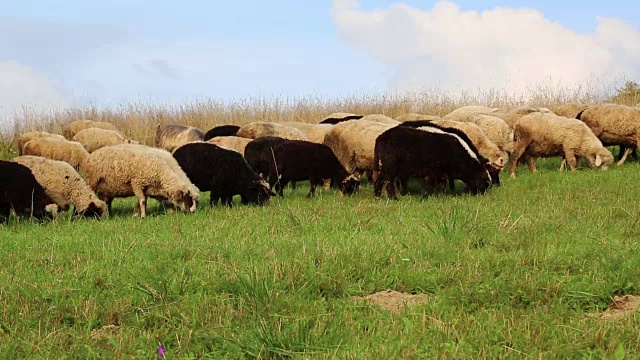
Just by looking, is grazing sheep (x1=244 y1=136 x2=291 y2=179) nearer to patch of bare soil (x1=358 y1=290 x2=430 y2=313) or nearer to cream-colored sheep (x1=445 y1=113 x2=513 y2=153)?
cream-colored sheep (x1=445 y1=113 x2=513 y2=153)

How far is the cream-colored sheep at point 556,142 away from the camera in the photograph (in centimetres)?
1600

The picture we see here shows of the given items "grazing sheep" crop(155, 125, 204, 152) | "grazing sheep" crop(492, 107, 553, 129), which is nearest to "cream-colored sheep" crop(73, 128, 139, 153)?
"grazing sheep" crop(155, 125, 204, 152)

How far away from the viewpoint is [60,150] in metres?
18.2

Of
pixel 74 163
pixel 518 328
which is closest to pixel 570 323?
pixel 518 328

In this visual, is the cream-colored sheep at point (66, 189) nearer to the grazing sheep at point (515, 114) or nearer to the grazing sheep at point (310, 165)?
the grazing sheep at point (310, 165)

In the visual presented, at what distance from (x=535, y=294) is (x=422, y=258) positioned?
4.53ft

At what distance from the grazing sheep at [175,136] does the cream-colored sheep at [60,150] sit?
13.7ft

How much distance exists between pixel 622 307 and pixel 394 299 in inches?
68.4

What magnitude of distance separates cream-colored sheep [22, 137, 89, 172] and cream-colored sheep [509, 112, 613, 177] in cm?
1095

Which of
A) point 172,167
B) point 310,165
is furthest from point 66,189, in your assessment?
point 310,165

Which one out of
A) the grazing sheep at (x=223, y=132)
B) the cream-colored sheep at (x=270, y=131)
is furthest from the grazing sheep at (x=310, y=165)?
the grazing sheep at (x=223, y=132)

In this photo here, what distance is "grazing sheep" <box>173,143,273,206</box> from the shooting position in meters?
12.8

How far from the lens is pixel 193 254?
6.86 m

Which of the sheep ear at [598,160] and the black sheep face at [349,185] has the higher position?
the sheep ear at [598,160]
